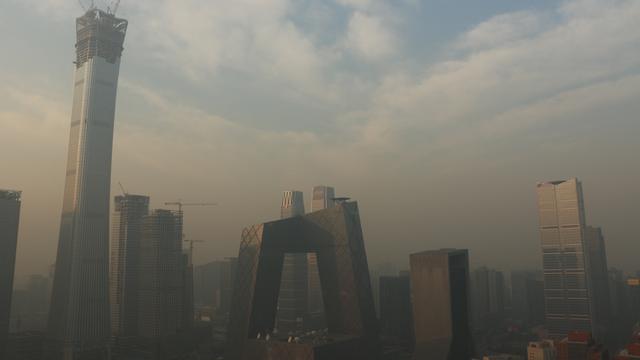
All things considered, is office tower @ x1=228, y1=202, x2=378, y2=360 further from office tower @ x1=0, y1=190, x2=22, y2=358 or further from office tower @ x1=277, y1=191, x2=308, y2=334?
office tower @ x1=277, y1=191, x2=308, y2=334

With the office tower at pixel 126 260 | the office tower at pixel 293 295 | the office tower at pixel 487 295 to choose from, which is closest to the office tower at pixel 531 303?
the office tower at pixel 487 295

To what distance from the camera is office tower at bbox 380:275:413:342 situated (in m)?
118

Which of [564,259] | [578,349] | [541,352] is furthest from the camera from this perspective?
[564,259]

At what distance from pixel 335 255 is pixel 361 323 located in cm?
954

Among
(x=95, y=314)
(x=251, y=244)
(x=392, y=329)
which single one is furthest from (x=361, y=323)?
(x=95, y=314)

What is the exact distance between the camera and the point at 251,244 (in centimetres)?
7206

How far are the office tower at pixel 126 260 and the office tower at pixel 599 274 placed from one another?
4203 inches

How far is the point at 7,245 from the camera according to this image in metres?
100

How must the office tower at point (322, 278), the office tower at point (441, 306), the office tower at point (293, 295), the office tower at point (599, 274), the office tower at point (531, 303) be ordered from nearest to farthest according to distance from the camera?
the office tower at point (441, 306) → the office tower at point (322, 278) → the office tower at point (599, 274) → the office tower at point (293, 295) → the office tower at point (531, 303)

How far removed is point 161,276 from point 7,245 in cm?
3229

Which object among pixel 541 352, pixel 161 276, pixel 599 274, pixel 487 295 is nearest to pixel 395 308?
pixel 541 352

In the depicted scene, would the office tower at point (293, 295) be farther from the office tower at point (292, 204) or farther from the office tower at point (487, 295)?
the office tower at point (487, 295)

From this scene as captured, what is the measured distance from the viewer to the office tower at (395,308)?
118 meters

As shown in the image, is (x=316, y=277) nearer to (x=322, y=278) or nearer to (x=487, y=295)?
(x=487, y=295)
